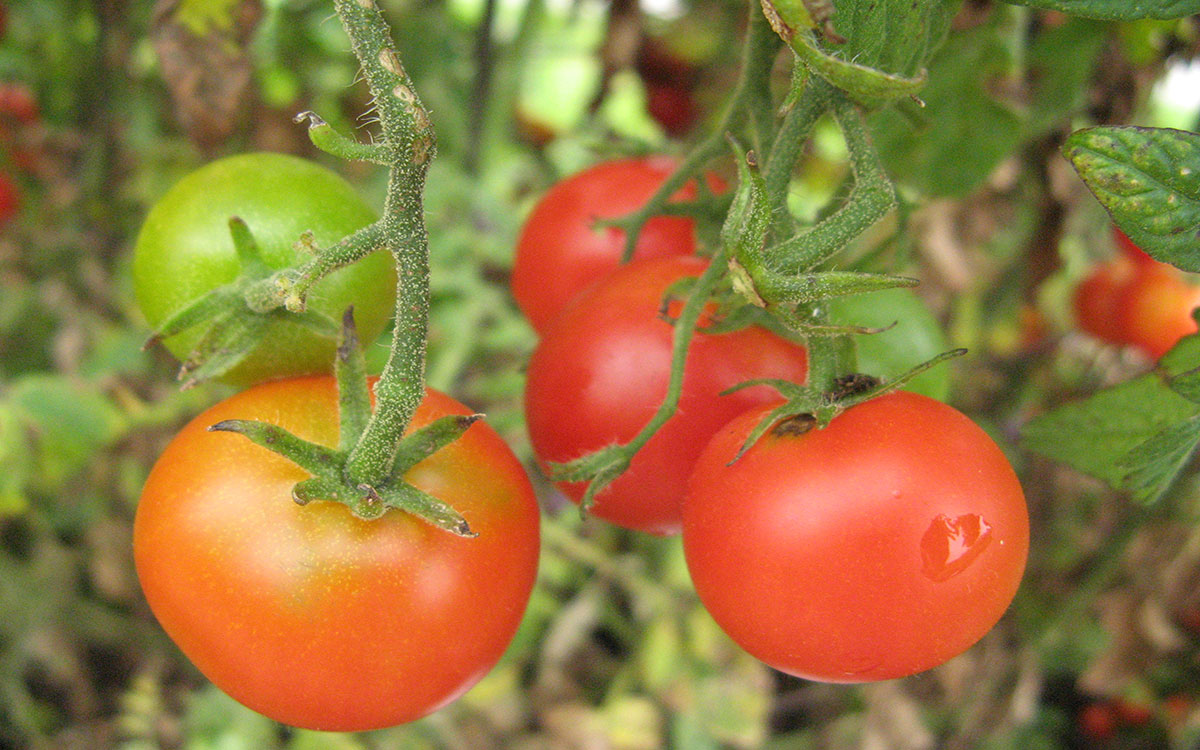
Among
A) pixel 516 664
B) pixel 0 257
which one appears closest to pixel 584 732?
pixel 516 664

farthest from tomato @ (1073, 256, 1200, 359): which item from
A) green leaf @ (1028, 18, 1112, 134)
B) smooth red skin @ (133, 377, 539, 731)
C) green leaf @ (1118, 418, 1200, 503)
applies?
smooth red skin @ (133, 377, 539, 731)

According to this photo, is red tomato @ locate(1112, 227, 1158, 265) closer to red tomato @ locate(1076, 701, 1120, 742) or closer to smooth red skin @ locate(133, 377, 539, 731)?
red tomato @ locate(1076, 701, 1120, 742)

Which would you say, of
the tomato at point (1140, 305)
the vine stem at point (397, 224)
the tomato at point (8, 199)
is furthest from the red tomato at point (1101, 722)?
the tomato at point (8, 199)

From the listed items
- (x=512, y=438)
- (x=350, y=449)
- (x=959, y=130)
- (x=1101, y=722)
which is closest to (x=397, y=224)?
(x=350, y=449)

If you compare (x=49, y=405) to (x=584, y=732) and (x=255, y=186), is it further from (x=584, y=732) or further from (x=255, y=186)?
(x=584, y=732)

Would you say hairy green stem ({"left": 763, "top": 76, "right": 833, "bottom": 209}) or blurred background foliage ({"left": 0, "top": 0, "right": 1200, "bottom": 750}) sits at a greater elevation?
hairy green stem ({"left": 763, "top": 76, "right": 833, "bottom": 209})

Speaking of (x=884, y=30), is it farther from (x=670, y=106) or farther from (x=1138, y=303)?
(x=670, y=106)
